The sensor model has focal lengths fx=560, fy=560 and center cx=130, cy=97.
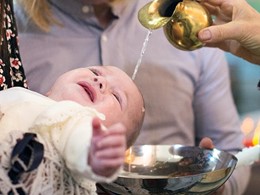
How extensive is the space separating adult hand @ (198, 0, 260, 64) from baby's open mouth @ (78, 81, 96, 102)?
0.78 feet

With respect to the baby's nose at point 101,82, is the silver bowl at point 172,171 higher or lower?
lower

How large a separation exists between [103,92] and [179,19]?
22 centimetres

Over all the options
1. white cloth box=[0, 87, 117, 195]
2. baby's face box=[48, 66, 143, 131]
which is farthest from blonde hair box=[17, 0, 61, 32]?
white cloth box=[0, 87, 117, 195]

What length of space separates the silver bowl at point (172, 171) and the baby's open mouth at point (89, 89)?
0.39ft

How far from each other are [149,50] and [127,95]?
413mm

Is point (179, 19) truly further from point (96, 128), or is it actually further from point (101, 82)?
point (96, 128)

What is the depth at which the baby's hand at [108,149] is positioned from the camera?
516 millimetres

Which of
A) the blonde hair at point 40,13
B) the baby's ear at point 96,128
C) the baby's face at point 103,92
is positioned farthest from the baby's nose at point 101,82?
the blonde hair at point 40,13

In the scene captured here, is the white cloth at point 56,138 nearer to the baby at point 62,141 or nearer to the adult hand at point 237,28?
the baby at point 62,141

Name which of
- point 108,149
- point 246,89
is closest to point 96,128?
point 108,149

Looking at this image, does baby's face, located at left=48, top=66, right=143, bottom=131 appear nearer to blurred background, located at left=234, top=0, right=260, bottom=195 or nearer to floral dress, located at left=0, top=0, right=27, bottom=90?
floral dress, located at left=0, top=0, right=27, bottom=90

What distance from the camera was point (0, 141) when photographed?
1.94 feet

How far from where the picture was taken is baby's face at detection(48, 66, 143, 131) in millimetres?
776

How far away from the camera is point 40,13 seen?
121cm
